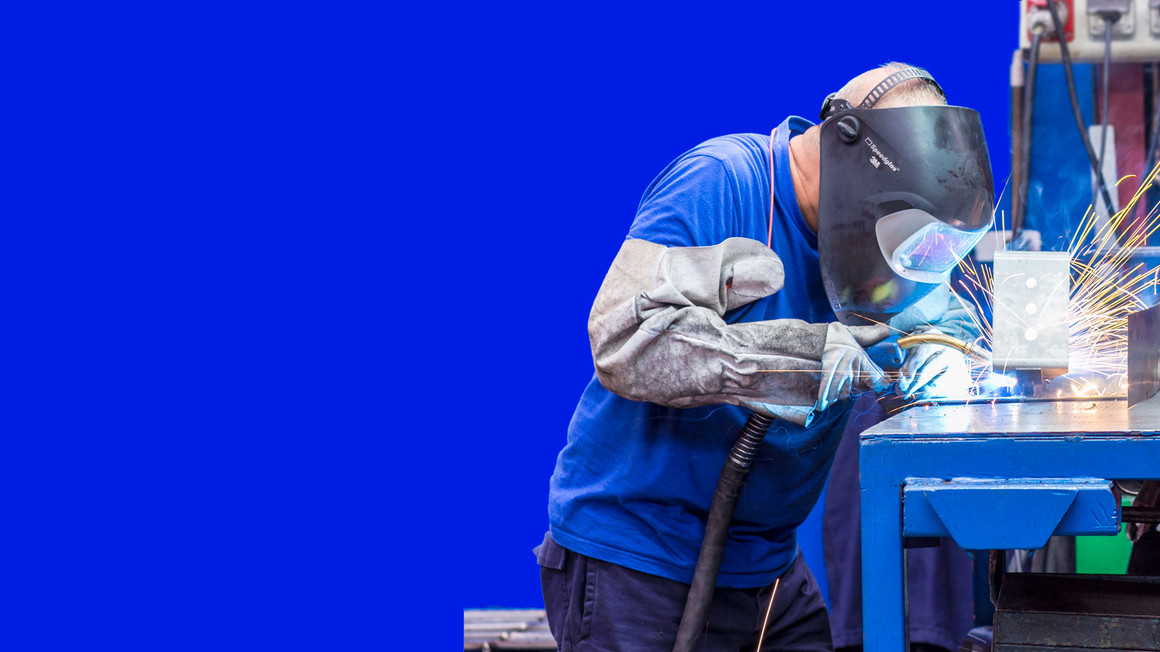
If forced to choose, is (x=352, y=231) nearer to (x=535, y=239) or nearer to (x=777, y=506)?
(x=535, y=239)

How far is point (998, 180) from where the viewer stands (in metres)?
3.35

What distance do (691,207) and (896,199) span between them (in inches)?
13.1

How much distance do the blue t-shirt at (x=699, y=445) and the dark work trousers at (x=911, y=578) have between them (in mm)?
887

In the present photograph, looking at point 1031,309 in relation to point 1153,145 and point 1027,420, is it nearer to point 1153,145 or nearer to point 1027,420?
point 1027,420

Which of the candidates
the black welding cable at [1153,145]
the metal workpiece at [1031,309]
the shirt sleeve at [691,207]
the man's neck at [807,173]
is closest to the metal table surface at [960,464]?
the metal workpiece at [1031,309]

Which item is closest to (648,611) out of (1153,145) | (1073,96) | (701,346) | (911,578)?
(701,346)

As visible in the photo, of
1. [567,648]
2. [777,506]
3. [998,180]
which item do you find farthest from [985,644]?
[998,180]

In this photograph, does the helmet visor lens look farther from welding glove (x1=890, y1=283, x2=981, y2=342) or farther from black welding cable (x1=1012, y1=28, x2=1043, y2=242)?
black welding cable (x1=1012, y1=28, x2=1043, y2=242)

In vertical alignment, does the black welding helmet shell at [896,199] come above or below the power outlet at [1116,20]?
below

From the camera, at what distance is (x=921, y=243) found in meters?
1.82

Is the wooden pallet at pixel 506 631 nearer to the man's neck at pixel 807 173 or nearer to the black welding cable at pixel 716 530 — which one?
the black welding cable at pixel 716 530

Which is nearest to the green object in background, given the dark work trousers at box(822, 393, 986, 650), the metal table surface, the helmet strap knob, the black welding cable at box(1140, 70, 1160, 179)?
the dark work trousers at box(822, 393, 986, 650)

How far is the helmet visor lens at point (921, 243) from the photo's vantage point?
5.87 feet

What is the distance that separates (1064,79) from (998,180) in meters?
0.40
